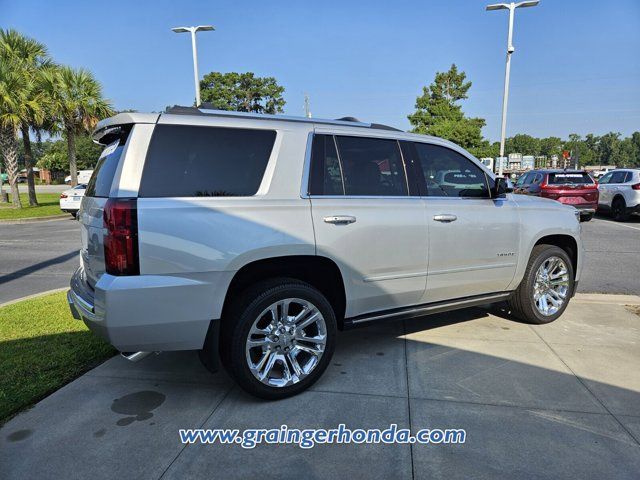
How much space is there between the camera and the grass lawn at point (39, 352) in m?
3.38

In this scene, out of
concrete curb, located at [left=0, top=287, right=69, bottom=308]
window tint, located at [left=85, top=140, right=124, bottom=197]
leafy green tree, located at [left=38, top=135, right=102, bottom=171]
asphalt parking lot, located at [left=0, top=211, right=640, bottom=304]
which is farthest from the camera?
leafy green tree, located at [left=38, top=135, right=102, bottom=171]

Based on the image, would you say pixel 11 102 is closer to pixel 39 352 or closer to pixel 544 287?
pixel 39 352

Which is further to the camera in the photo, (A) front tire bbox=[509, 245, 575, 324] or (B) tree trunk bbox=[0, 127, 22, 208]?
(B) tree trunk bbox=[0, 127, 22, 208]

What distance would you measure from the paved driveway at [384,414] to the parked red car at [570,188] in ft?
34.2

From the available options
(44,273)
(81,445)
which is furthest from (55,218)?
(81,445)

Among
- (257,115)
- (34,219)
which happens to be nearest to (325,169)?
(257,115)

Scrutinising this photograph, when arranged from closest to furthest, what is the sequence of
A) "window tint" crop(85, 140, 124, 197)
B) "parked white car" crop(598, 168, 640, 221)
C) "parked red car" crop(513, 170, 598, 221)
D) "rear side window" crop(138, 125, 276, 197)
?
"rear side window" crop(138, 125, 276, 197), "window tint" crop(85, 140, 124, 197), "parked red car" crop(513, 170, 598, 221), "parked white car" crop(598, 168, 640, 221)

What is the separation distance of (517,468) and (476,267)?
1.91 m

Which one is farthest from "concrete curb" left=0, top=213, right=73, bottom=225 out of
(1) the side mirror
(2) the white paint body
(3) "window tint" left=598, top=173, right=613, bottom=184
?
(3) "window tint" left=598, top=173, right=613, bottom=184


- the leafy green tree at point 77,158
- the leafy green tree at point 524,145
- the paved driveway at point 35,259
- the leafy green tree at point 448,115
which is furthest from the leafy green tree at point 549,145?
the paved driveway at point 35,259

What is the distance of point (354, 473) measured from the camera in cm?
251

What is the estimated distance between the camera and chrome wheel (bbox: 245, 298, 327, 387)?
3.19 m

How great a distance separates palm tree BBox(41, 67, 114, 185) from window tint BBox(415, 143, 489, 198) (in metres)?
20.8

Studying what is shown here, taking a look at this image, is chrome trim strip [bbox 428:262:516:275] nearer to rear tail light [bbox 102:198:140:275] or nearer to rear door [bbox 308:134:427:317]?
rear door [bbox 308:134:427:317]
